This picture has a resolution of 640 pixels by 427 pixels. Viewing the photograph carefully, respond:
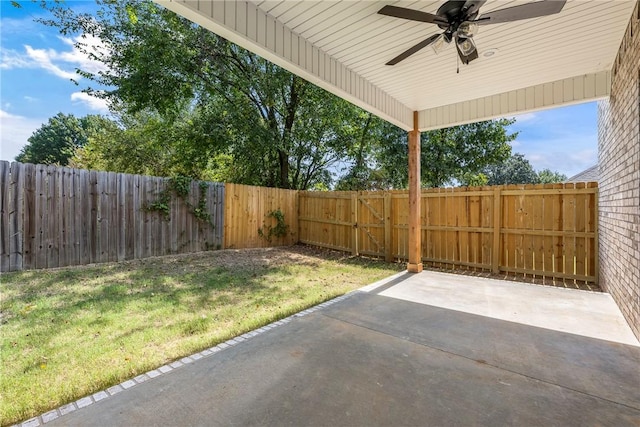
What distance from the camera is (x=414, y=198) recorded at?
541cm

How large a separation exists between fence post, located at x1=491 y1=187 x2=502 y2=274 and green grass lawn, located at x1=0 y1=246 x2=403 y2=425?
1693 millimetres

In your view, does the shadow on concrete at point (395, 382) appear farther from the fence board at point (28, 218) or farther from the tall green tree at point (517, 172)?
the tall green tree at point (517, 172)

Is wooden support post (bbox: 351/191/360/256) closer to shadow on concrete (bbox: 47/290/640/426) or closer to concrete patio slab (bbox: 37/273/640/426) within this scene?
concrete patio slab (bbox: 37/273/640/426)

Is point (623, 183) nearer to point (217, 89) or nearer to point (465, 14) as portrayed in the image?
point (465, 14)

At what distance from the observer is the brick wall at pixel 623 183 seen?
8.36 ft

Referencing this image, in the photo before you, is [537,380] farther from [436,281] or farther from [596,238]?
[596,238]

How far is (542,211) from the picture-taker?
4.80 metres

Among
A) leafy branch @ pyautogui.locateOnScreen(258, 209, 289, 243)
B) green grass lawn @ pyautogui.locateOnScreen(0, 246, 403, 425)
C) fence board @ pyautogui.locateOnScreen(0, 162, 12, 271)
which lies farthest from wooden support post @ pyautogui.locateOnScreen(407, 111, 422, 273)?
fence board @ pyautogui.locateOnScreen(0, 162, 12, 271)

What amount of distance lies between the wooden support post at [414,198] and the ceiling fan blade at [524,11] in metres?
3.10

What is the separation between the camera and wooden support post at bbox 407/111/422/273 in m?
5.39

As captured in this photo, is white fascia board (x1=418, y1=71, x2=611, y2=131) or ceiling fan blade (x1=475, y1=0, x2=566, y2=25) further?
white fascia board (x1=418, y1=71, x2=611, y2=131)

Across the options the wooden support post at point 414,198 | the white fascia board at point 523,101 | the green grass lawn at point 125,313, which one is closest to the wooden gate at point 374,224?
the green grass lawn at point 125,313

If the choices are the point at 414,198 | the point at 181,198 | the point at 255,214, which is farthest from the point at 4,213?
the point at 414,198

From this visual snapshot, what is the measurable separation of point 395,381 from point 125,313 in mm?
2895
